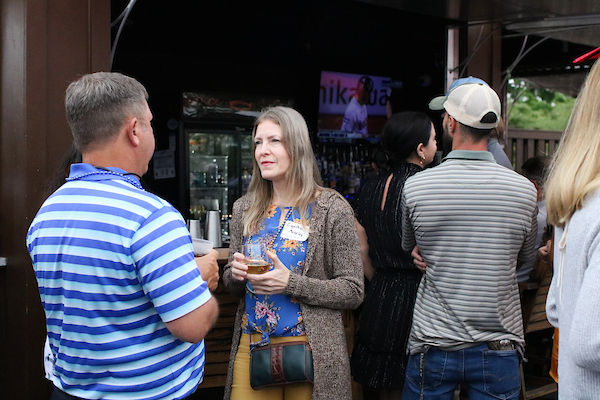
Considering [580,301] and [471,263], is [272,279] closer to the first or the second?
[471,263]

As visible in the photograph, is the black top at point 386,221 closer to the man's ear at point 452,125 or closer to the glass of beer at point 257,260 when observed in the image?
the man's ear at point 452,125

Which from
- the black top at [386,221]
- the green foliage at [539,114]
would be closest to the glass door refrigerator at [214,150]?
the black top at [386,221]

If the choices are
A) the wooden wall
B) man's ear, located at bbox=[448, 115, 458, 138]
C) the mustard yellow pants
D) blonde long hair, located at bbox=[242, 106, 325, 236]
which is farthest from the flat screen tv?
the mustard yellow pants

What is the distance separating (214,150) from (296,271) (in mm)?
4936

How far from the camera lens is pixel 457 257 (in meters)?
2.25

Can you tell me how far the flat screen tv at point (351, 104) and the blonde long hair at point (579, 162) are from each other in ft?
20.4

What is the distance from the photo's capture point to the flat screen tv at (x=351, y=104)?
24.9 feet

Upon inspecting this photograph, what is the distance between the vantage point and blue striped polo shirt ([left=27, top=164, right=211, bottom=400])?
→ 4.83 ft

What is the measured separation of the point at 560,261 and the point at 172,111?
6.11 m

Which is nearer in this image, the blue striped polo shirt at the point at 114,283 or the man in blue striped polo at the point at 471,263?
the blue striped polo shirt at the point at 114,283

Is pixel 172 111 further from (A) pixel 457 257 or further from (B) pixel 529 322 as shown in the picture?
(A) pixel 457 257

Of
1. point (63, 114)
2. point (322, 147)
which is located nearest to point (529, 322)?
point (63, 114)

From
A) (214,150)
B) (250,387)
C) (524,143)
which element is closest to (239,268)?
(250,387)

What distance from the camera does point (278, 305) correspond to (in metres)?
2.30
